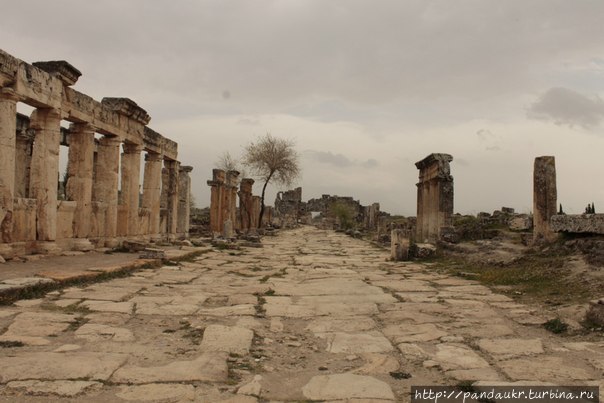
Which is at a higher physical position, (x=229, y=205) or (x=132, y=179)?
(x=132, y=179)

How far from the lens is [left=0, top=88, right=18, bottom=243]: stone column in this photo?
934cm

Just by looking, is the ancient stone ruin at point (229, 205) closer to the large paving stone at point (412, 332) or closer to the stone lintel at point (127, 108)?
the stone lintel at point (127, 108)

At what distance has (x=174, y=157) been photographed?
761 inches

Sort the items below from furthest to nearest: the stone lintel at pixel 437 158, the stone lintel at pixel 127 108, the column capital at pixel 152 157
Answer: the column capital at pixel 152 157 < the stone lintel at pixel 437 158 < the stone lintel at pixel 127 108

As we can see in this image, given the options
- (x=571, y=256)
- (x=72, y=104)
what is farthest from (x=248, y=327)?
(x=72, y=104)

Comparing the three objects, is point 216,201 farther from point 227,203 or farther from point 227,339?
point 227,339

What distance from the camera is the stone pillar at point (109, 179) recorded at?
13727 millimetres

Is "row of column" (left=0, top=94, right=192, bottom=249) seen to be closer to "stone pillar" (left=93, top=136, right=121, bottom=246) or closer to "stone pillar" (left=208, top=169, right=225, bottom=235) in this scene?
"stone pillar" (left=93, top=136, right=121, bottom=246)

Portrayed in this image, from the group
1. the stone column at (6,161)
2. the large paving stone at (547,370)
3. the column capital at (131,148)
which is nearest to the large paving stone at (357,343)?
the large paving stone at (547,370)

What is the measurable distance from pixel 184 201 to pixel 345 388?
18856mm

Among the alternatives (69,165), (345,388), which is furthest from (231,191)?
(345,388)

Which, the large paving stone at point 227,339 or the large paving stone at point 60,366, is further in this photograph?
the large paving stone at point 227,339

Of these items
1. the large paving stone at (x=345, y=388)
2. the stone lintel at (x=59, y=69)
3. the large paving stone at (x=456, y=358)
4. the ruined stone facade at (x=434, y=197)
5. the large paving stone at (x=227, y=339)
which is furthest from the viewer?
the ruined stone facade at (x=434, y=197)

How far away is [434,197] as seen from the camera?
17.0 m
